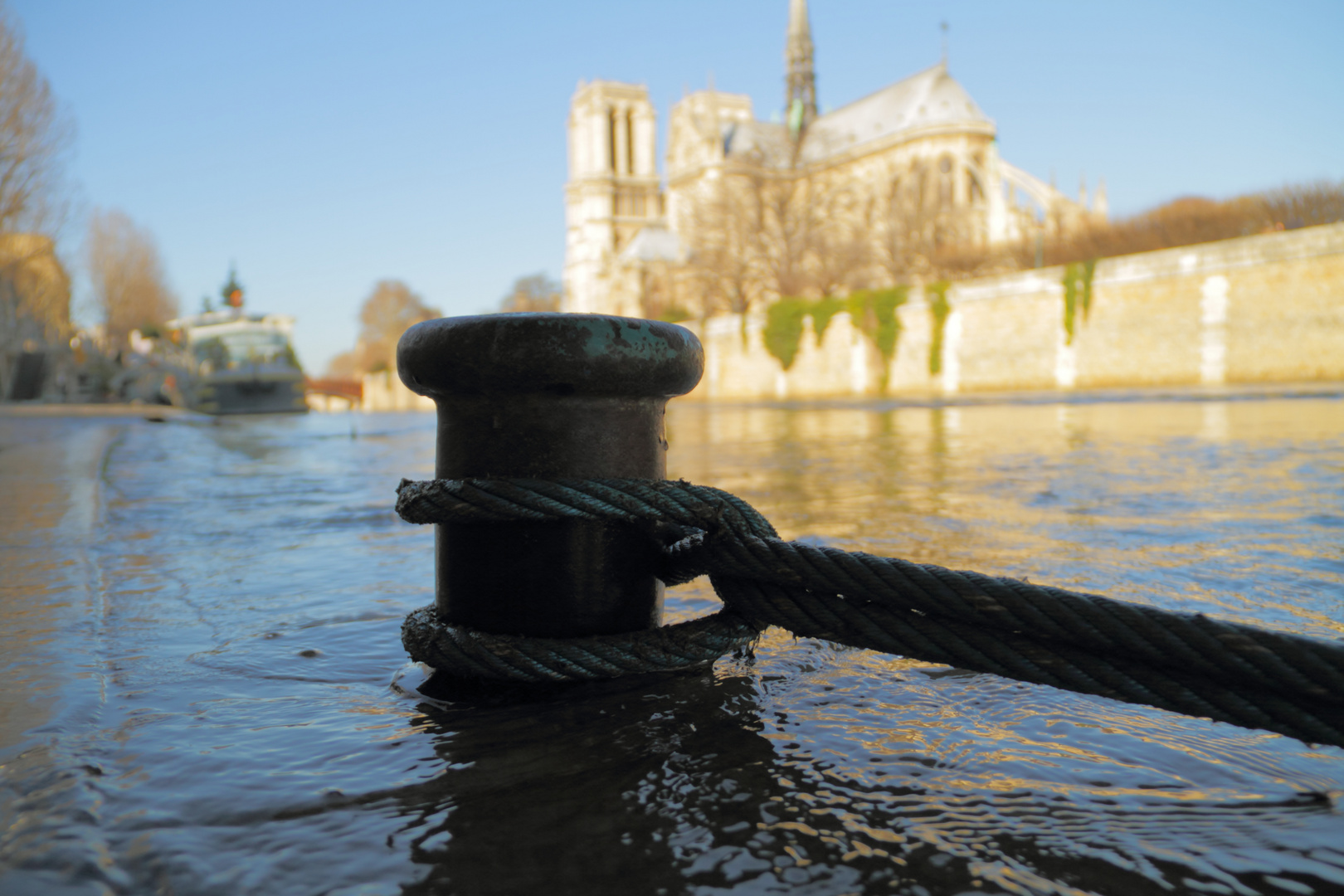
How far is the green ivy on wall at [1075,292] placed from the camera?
27.5m

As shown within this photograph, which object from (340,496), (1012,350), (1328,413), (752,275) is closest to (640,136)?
(752,275)

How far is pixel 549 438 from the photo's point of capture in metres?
1.53

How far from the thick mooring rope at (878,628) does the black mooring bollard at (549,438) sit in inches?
1.8

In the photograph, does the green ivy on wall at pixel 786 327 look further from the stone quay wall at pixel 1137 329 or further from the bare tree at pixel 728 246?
the bare tree at pixel 728 246

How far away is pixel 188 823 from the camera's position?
1.12m

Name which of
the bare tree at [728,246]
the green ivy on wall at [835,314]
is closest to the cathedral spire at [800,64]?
the bare tree at [728,246]

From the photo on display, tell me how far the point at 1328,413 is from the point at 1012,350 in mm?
17958

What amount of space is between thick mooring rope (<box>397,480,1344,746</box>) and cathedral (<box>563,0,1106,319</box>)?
3856cm

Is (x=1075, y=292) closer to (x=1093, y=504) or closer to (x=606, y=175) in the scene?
(x=1093, y=504)

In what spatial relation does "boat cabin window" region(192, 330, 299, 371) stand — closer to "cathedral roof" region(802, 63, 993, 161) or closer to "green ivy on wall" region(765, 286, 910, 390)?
"green ivy on wall" region(765, 286, 910, 390)

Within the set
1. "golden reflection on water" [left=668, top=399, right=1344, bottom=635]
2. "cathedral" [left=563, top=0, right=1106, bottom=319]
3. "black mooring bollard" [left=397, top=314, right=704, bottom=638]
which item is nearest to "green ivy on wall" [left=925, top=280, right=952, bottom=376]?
"cathedral" [left=563, top=0, right=1106, bottom=319]

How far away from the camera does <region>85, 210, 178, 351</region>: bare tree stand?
5300cm

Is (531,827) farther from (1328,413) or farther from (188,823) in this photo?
(1328,413)

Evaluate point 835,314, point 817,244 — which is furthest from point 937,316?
point 817,244
